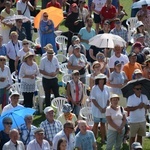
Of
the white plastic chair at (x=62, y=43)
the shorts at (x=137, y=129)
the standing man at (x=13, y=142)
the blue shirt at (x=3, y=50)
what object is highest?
the blue shirt at (x=3, y=50)

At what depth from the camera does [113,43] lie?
2028cm

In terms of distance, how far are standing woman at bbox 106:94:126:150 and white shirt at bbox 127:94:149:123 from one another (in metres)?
0.19

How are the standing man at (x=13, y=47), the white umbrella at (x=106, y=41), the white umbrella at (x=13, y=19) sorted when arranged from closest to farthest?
1. the white umbrella at (x=106, y=41)
2. the standing man at (x=13, y=47)
3. the white umbrella at (x=13, y=19)

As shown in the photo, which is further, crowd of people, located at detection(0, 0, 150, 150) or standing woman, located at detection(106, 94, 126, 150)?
standing woman, located at detection(106, 94, 126, 150)

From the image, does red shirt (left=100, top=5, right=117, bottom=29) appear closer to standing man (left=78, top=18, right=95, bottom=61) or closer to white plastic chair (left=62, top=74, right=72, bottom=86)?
standing man (left=78, top=18, right=95, bottom=61)

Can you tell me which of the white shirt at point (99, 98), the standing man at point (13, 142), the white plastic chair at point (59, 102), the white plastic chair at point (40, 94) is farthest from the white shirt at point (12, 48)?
the standing man at point (13, 142)

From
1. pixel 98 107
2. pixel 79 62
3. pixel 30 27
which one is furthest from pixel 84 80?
pixel 30 27

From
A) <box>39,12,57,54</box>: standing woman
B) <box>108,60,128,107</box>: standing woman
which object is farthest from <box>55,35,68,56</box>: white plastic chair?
<box>108,60,128,107</box>: standing woman

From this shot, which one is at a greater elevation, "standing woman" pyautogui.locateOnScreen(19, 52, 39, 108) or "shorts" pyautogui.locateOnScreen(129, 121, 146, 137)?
"standing woman" pyautogui.locateOnScreen(19, 52, 39, 108)

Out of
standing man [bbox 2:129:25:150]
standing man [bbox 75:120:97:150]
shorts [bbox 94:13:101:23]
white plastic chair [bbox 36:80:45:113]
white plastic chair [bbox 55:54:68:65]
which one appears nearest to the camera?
standing man [bbox 2:129:25:150]

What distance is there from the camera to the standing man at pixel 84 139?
15.6 metres

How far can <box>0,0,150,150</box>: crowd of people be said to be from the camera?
1566cm

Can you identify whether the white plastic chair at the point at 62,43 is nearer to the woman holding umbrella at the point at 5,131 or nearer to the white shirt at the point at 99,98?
the white shirt at the point at 99,98

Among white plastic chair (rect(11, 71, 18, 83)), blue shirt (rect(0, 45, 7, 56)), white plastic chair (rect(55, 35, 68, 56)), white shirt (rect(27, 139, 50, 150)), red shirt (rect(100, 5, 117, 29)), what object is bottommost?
white shirt (rect(27, 139, 50, 150))
